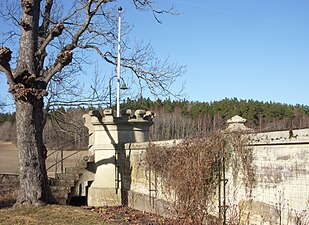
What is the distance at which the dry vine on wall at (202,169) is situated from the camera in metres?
7.86

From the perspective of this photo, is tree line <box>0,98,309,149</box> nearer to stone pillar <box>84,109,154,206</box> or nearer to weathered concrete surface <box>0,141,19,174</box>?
stone pillar <box>84,109,154,206</box>

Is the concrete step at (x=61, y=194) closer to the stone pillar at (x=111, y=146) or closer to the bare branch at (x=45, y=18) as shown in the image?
the stone pillar at (x=111, y=146)

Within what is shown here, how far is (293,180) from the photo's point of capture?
20.6 feet

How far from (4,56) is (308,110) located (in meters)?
25.8

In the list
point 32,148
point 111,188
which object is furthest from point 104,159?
point 32,148

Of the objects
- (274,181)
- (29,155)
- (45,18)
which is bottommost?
(274,181)

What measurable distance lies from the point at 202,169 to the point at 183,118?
161ft

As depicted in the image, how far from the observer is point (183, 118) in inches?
2266

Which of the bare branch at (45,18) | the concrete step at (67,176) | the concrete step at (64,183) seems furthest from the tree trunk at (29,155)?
the bare branch at (45,18)

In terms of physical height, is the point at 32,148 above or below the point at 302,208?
above

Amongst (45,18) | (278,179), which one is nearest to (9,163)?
(45,18)

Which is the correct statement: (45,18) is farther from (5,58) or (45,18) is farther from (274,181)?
(274,181)

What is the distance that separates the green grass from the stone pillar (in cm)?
373

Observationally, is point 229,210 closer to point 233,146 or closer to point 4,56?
point 233,146
